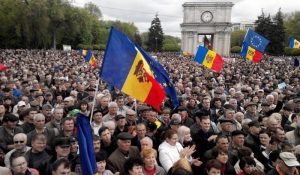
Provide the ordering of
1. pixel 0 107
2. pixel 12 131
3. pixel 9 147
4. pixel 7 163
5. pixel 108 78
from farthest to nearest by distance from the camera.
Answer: pixel 0 107 < pixel 12 131 < pixel 9 147 < pixel 108 78 < pixel 7 163

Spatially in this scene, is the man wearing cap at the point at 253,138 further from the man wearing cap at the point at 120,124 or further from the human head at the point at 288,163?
the man wearing cap at the point at 120,124

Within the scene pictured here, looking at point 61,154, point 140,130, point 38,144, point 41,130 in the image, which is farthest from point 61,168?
point 41,130

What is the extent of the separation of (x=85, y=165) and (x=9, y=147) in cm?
253

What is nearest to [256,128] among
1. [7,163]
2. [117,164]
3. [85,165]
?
[117,164]

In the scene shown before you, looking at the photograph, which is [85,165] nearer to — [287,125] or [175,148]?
[175,148]

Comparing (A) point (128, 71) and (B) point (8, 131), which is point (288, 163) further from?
(B) point (8, 131)

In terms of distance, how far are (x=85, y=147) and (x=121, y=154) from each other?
141 centimetres

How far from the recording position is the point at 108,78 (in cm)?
477

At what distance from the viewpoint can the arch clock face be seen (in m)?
60.0

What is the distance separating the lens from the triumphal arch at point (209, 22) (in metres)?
59.4

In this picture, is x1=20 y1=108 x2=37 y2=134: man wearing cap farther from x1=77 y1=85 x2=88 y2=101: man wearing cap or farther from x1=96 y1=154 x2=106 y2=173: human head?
x1=77 y1=85 x2=88 y2=101: man wearing cap

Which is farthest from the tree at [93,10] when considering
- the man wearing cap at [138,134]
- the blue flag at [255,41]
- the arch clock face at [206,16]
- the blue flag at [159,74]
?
the man wearing cap at [138,134]

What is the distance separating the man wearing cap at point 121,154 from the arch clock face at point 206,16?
58370 millimetres

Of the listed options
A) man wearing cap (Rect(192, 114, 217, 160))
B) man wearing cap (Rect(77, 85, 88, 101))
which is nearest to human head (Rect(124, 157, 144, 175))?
man wearing cap (Rect(192, 114, 217, 160))
